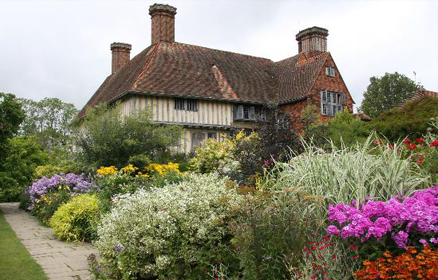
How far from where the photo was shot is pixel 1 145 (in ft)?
40.4

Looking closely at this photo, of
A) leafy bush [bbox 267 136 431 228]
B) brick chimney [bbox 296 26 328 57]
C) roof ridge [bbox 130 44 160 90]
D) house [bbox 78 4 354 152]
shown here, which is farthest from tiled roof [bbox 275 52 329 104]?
leafy bush [bbox 267 136 431 228]

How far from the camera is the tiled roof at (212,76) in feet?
66.4

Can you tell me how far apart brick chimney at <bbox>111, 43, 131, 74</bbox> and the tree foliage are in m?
20.2

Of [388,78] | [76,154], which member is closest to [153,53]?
[76,154]

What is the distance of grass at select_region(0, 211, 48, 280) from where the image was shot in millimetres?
5223

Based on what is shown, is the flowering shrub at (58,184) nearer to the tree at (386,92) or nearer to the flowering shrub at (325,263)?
the flowering shrub at (325,263)

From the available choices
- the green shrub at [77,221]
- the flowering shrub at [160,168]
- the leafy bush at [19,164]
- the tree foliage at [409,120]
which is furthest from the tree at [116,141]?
the tree foliage at [409,120]

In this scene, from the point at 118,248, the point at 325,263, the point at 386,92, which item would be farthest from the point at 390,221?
the point at 386,92

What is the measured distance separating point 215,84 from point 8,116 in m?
11.9

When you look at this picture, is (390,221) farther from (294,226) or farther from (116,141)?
(116,141)

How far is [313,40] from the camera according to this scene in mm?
25609

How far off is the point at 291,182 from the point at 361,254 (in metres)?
1.61

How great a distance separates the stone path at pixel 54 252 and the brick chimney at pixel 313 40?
2019cm

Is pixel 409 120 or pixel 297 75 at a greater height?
pixel 297 75
